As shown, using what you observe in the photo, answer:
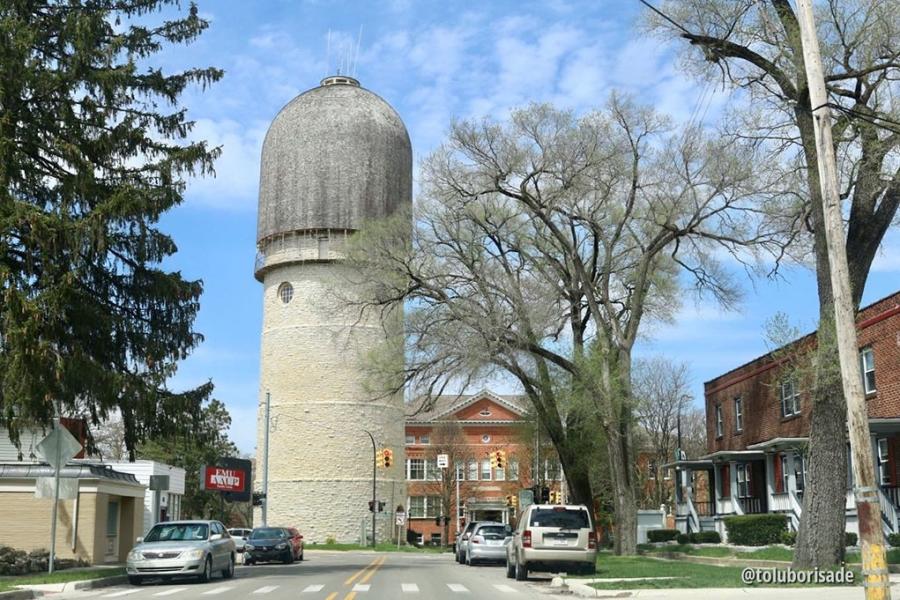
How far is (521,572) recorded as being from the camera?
80.4 feet

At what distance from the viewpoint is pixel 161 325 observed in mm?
26625

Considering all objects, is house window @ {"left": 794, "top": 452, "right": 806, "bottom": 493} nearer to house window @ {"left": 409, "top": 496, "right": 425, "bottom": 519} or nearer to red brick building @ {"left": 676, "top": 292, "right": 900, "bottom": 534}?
red brick building @ {"left": 676, "top": 292, "right": 900, "bottom": 534}

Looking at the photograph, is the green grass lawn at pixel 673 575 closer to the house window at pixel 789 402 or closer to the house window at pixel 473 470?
the house window at pixel 789 402

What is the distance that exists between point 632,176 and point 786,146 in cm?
1172

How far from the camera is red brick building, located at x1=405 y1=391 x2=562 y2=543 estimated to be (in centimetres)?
8856

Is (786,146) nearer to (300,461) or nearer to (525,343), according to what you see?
(525,343)

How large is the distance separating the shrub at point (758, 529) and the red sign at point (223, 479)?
37.2 meters

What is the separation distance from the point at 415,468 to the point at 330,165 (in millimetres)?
39358

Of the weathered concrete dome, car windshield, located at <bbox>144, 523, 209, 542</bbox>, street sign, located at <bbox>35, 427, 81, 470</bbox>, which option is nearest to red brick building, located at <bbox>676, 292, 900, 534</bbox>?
car windshield, located at <bbox>144, 523, 209, 542</bbox>

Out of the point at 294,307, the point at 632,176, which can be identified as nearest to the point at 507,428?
the point at 294,307

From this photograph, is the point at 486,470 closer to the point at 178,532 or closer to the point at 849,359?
the point at 178,532

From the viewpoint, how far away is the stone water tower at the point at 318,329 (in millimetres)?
62438

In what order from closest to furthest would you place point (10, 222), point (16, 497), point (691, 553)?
point (10, 222) → point (16, 497) → point (691, 553)

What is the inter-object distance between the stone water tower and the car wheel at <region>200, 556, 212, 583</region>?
121ft
